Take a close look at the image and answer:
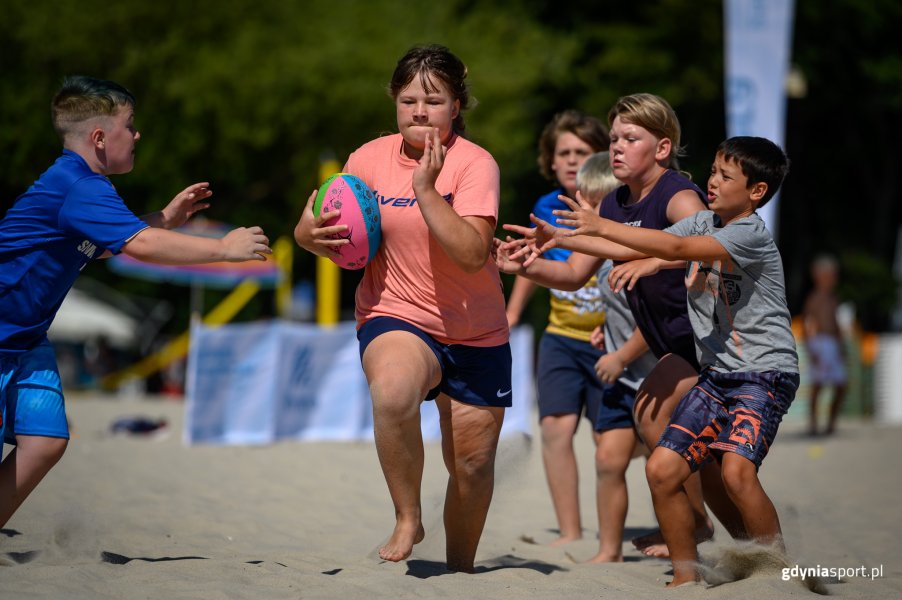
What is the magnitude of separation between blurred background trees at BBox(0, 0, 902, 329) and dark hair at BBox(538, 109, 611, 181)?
19.7m

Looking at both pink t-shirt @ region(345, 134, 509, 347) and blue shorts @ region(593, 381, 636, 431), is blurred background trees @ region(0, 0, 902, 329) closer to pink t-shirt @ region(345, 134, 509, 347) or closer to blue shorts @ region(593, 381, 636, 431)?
blue shorts @ region(593, 381, 636, 431)

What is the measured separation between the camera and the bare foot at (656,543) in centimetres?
568

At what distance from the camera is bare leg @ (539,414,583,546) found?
6.18m

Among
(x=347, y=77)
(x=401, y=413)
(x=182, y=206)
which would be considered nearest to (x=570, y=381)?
(x=401, y=413)

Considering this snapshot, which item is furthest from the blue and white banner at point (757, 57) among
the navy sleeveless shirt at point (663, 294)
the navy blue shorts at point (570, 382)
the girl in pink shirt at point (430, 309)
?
the girl in pink shirt at point (430, 309)

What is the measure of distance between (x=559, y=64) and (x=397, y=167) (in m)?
24.0

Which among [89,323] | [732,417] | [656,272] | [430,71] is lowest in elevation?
[89,323]

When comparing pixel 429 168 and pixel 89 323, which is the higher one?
pixel 429 168

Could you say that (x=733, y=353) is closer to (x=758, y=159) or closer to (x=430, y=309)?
(x=758, y=159)

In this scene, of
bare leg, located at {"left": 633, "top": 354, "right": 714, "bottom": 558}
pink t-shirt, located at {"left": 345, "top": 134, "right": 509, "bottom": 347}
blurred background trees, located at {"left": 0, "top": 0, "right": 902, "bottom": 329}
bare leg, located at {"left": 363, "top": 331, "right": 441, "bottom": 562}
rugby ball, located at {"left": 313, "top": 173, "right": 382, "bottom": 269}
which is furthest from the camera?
blurred background trees, located at {"left": 0, "top": 0, "right": 902, "bottom": 329}

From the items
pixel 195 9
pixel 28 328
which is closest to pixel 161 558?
pixel 28 328

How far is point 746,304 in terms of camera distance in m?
4.59

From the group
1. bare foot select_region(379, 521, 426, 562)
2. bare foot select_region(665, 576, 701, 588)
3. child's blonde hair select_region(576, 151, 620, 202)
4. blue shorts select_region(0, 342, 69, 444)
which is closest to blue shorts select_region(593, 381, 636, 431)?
child's blonde hair select_region(576, 151, 620, 202)

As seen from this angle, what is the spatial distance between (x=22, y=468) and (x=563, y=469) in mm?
2970
